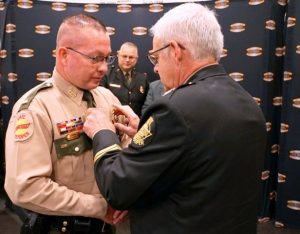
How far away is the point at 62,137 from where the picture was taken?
1.21 metres

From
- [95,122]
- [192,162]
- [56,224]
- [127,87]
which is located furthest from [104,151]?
[127,87]

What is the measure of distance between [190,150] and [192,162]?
4cm

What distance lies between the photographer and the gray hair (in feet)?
3.27

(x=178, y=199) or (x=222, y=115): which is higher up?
(x=222, y=115)

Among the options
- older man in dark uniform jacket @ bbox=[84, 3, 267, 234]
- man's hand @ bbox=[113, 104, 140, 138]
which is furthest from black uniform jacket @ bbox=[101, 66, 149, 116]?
older man in dark uniform jacket @ bbox=[84, 3, 267, 234]

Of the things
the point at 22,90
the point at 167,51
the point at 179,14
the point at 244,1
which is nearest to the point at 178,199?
the point at 167,51

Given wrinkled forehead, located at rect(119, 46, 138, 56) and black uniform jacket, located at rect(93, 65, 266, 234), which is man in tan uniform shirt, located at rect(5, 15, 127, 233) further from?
wrinkled forehead, located at rect(119, 46, 138, 56)

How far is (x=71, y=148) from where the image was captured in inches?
48.3

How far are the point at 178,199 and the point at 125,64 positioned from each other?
8.95 ft

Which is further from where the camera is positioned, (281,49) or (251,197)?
(281,49)

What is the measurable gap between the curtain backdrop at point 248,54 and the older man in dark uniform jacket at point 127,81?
0.35 m

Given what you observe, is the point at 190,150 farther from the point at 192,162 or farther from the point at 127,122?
→ the point at 127,122

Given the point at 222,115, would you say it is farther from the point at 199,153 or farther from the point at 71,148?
the point at 71,148

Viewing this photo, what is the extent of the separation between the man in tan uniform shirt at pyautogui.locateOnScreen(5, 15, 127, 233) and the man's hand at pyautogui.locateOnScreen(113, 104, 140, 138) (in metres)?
0.16
